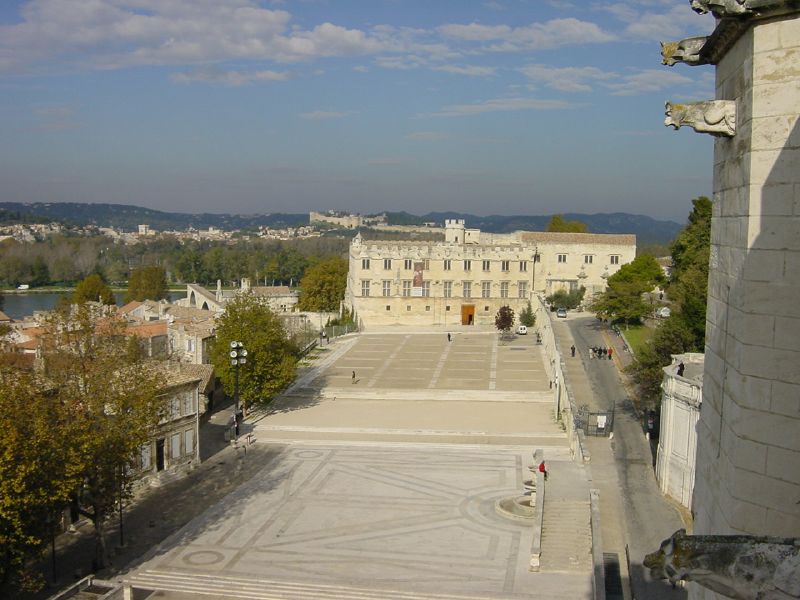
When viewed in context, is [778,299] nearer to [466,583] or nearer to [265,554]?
[466,583]

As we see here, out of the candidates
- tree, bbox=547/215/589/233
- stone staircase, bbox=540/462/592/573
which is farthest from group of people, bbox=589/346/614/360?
tree, bbox=547/215/589/233

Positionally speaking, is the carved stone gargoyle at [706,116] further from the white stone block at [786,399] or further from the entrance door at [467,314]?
the entrance door at [467,314]

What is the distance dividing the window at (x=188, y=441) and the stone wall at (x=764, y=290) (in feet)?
75.1

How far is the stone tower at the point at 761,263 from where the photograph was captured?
16.1 feet

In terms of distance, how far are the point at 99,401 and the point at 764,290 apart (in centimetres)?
1697

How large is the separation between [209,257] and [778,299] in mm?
127144

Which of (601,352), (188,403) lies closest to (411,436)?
(188,403)

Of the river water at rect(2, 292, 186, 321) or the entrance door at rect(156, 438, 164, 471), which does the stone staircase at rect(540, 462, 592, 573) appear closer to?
the entrance door at rect(156, 438, 164, 471)

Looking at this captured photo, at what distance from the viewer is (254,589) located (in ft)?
57.2

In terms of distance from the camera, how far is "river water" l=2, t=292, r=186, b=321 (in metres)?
94.6

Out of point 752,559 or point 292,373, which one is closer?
point 752,559

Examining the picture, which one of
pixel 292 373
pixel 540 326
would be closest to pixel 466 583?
pixel 292 373

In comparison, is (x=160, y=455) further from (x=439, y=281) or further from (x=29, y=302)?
(x=29, y=302)

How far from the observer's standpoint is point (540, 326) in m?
55.5
